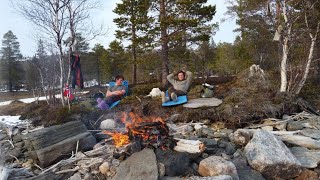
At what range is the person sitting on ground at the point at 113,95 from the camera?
26.1 feet

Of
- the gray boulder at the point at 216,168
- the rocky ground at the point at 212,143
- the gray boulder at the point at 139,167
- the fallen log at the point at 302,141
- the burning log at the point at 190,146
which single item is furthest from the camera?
the fallen log at the point at 302,141

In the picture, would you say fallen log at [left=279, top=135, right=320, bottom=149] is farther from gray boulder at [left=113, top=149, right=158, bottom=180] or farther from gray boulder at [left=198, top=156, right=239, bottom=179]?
gray boulder at [left=113, top=149, right=158, bottom=180]

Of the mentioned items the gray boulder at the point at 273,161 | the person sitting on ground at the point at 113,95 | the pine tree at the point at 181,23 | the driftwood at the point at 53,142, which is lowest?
the gray boulder at the point at 273,161

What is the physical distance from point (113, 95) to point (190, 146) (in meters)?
4.57

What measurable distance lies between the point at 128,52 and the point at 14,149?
11.9 m

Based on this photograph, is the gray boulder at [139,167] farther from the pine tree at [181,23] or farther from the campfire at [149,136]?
the pine tree at [181,23]

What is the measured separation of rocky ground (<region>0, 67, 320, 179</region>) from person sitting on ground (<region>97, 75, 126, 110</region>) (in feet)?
0.75

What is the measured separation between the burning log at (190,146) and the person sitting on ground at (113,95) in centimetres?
400

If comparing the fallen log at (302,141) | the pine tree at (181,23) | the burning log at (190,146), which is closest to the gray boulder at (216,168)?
the burning log at (190,146)

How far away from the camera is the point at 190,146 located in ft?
14.2

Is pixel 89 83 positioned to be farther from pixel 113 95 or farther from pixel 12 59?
pixel 113 95

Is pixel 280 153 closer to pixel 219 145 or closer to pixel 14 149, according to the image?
pixel 219 145

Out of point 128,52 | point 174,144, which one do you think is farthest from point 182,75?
point 128,52

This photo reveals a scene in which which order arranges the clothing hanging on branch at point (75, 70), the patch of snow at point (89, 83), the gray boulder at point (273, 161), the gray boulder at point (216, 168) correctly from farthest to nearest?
the patch of snow at point (89, 83)
the clothing hanging on branch at point (75, 70)
the gray boulder at point (273, 161)
the gray boulder at point (216, 168)
